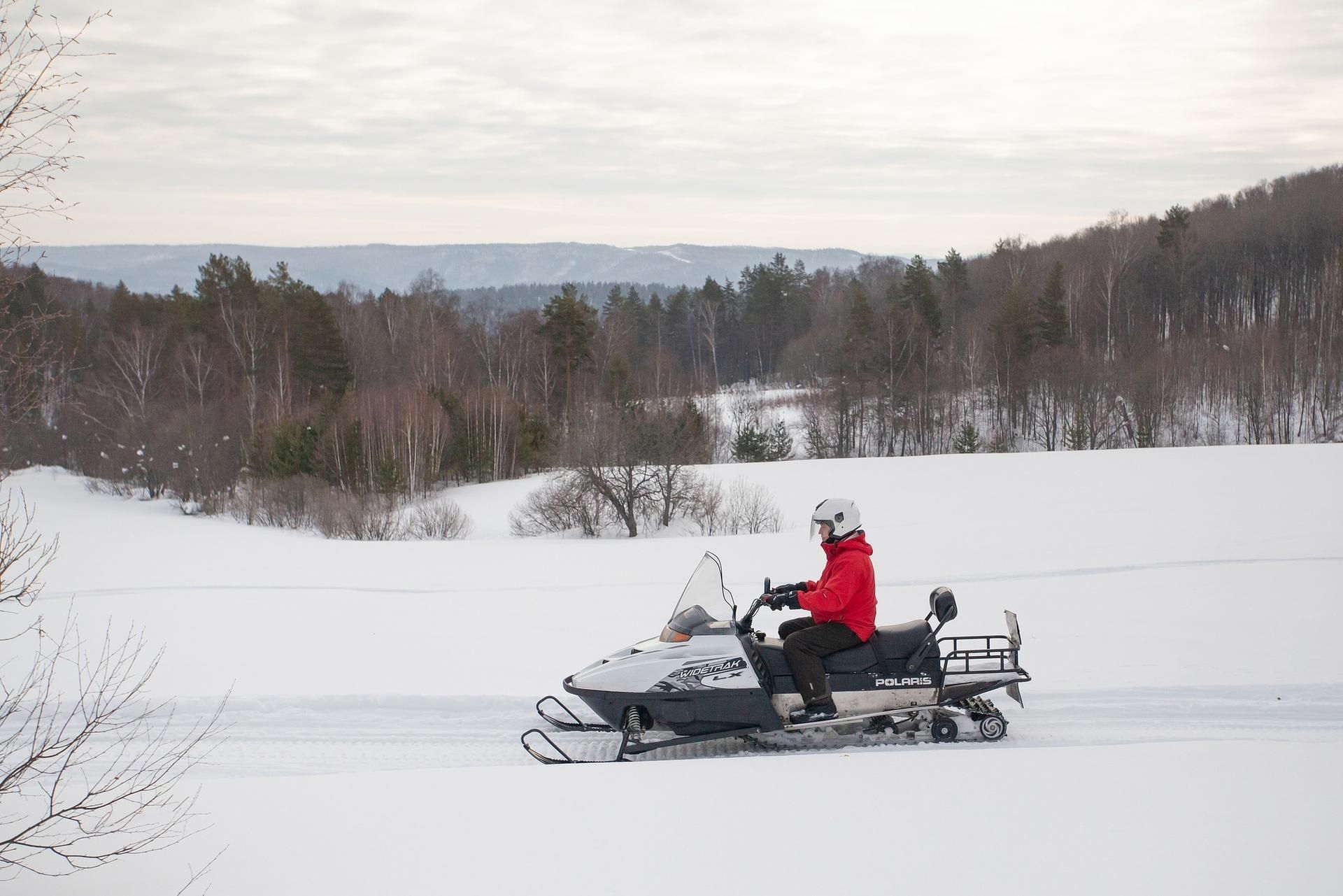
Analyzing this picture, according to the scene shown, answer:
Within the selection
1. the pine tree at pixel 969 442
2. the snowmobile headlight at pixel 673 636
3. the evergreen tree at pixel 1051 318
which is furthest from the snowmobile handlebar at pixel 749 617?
Answer: the evergreen tree at pixel 1051 318

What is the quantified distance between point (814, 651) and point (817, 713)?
Answer: 46 cm

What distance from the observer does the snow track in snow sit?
6.48 metres

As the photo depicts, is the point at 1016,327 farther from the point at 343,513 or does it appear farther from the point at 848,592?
the point at 848,592

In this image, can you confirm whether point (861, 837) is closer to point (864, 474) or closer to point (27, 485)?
point (864, 474)

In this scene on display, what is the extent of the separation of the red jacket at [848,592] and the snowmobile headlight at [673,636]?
0.89 meters

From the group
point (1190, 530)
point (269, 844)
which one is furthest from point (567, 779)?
point (1190, 530)

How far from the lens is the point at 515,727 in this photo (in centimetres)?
708

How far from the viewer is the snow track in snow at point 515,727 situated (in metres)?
6.48

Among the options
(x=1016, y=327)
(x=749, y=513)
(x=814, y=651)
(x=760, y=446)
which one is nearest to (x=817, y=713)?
(x=814, y=651)

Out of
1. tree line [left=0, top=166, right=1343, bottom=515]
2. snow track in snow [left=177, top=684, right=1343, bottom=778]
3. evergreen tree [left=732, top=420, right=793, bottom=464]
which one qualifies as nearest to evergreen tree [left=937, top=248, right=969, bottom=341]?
tree line [left=0, top=166, right=1343, bottom=515]

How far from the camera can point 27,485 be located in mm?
34375

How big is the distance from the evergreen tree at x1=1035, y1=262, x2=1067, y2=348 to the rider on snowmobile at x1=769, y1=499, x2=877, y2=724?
4511 centimetres

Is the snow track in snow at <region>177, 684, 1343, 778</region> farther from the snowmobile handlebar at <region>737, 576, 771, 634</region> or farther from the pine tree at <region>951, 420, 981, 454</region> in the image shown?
the pine tree at <region>951, 420, 981, 454</region>

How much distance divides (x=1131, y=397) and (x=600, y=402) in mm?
28658
